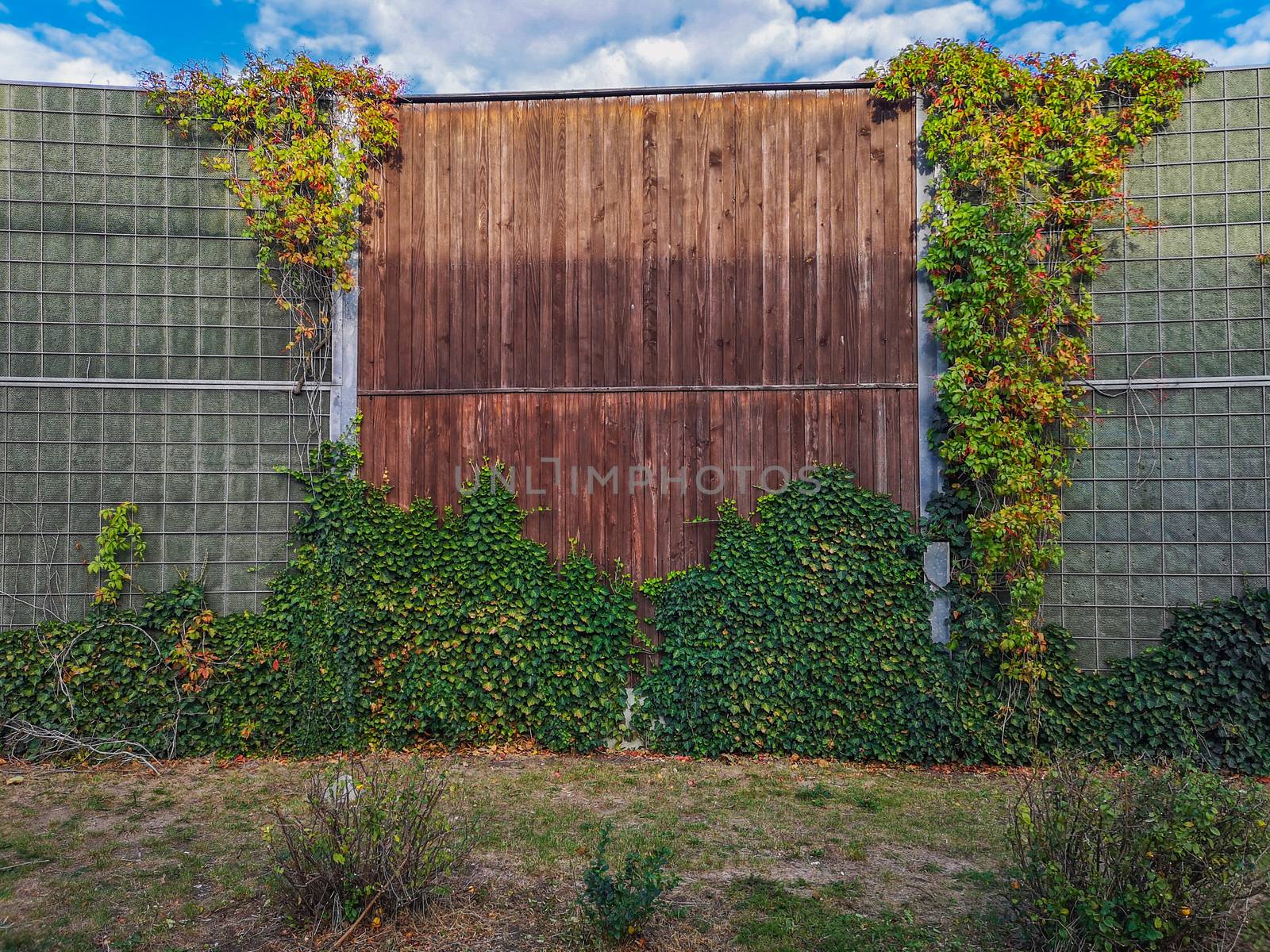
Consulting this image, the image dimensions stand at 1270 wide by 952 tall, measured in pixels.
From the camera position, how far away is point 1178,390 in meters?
5.84

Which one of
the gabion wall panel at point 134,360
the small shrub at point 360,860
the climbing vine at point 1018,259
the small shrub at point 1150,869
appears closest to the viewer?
the small shrub at point 1150,869

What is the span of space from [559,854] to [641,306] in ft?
13.8

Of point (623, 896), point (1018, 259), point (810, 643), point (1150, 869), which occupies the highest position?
point (1018, 259)

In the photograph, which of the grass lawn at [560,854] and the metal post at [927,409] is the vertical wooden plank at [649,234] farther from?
the grass lawn at [560,854]

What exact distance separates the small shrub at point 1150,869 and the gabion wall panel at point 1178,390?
125 inches

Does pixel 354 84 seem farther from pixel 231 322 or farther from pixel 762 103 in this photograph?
pixel 762 103

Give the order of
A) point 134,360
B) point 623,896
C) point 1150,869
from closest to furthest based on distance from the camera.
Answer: point 1150,869
point 623,896
point 134,360

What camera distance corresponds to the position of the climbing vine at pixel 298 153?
5.95 metres

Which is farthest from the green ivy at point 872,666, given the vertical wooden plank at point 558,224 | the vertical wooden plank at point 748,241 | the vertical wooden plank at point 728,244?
the vertical wooden plank at point 558,224

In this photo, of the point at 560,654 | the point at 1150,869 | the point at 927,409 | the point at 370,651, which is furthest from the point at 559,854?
the point at 927,409

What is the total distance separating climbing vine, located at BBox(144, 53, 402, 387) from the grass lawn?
3.50m

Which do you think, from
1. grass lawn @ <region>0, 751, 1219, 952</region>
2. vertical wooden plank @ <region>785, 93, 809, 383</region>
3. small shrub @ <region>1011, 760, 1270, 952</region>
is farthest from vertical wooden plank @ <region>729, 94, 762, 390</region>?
small shrub @ <region>1011, 760, 1270, 952</region>

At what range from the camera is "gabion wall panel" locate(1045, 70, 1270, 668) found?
5.78 meters

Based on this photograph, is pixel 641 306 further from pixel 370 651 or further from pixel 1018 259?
pixel 370 651
